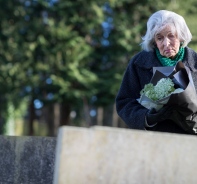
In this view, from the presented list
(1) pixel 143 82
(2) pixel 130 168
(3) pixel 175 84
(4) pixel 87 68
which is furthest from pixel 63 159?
(4) pixel 87 68

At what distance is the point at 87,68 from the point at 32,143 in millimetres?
15200

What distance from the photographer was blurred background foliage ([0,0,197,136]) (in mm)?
19969

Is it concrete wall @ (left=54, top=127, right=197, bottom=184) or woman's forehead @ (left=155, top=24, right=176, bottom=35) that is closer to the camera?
concrete wall @ (left=54, top=127, right=197, bottom=184)

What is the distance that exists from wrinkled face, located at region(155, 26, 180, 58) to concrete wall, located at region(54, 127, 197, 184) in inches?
55.9

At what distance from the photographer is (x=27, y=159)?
16.8 ft

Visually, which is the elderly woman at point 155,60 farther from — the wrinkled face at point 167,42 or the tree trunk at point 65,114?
the tree trunk at point 65,114

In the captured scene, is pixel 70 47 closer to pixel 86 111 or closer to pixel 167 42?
pixel 86 111

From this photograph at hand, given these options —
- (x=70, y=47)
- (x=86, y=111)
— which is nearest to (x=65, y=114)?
(x=86, y=111)

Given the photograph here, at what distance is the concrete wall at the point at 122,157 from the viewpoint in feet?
8.80

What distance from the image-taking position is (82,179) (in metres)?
2.73

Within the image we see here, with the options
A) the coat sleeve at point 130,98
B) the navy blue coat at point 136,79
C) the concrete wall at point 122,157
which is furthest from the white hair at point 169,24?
the concrete wall at point 122,157

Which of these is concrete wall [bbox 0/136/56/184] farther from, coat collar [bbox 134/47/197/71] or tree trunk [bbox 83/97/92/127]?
tree trunk [bbox 83/97/92/127]

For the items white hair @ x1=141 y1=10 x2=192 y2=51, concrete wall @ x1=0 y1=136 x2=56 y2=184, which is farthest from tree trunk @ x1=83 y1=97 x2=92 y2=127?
white hair @ x1=141 y1=10 x2=192 y2=51

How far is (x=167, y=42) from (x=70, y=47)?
15.9 metres
